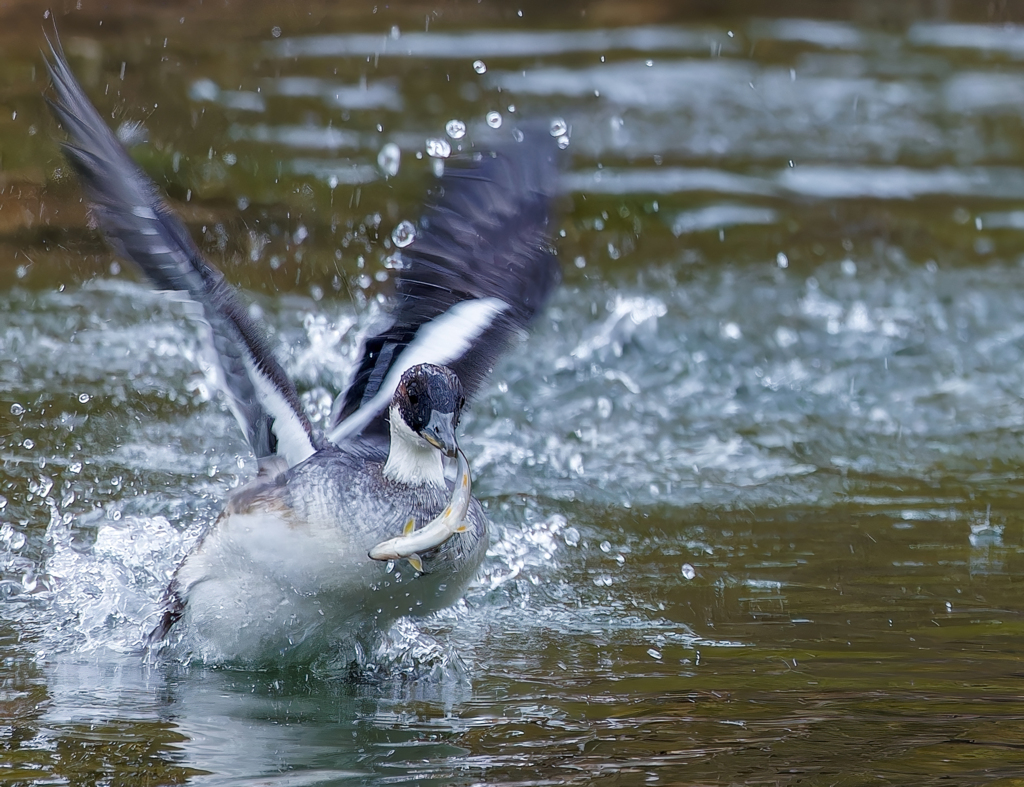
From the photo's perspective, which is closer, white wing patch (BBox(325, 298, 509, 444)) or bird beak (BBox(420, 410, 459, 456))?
bird beak (BBox(420, 410, 459, 456))

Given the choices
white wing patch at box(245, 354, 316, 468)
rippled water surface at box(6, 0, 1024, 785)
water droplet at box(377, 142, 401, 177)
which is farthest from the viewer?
water droplet at box(377, 142, 401, 177)

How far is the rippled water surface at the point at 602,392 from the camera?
4.18 m

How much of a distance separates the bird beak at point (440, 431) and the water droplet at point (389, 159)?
352 inches

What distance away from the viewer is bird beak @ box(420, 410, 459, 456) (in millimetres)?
4562

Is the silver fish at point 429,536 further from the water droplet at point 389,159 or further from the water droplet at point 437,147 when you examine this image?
the water droplet at point 389,159

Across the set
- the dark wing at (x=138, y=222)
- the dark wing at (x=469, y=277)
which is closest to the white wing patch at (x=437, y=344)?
the dark wing at (x=469, y=277)

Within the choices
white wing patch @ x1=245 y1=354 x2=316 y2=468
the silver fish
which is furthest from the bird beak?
white wing patch @ x1=245 y1=354 x2=316 y2=468

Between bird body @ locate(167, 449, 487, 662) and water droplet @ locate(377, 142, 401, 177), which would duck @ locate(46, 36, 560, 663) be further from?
water droplet @ locate(377, 142, 401, 177)

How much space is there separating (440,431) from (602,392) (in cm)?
460

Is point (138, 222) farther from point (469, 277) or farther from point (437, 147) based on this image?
point (437, 147)

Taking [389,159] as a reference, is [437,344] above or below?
below

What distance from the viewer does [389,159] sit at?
44.0ft

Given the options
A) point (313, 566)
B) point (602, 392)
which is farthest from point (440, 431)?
point (602, 392)

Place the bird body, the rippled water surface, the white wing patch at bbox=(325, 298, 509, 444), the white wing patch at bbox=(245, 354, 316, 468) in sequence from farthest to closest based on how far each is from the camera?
1. the white wing patch at bbox=(325, 298, 509, 444)
2. the white wing patch at bbox=(245, 354, 316, 468)
3. the bird body
4. the rippled water surface
